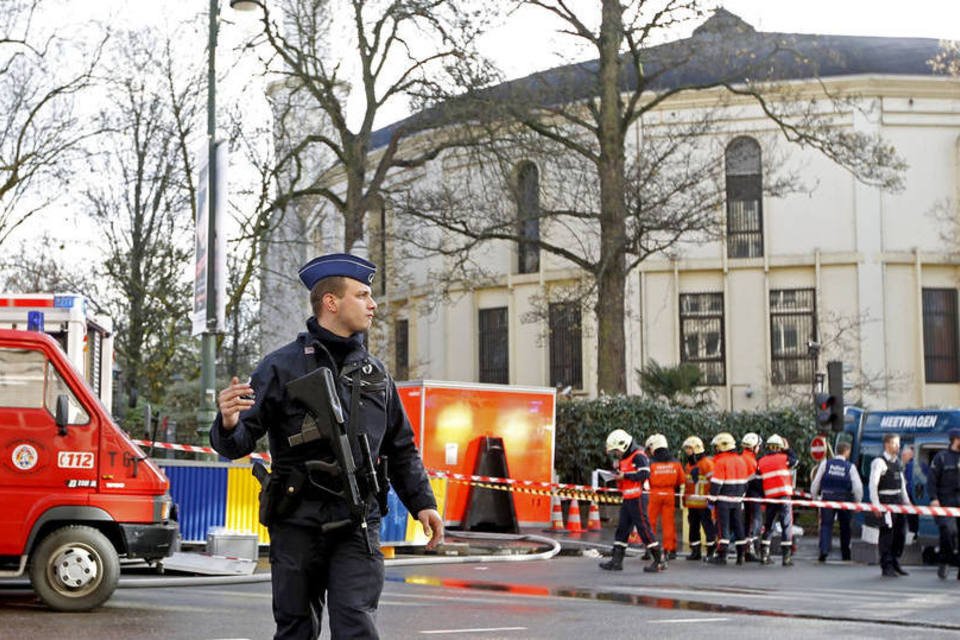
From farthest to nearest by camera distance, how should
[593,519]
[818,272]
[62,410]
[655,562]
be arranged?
[818,272] < [593,519] < [655,562] < [62,410]

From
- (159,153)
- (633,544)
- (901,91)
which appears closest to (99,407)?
(633,544)

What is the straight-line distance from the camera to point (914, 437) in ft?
72.2

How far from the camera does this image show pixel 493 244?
A: 1800 inches

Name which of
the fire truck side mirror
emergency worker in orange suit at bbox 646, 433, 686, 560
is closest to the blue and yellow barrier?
emergency worker in orange suit at bbox 646, 433, 686, 560

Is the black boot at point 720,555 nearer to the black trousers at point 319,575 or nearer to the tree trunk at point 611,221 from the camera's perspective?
the tree trunk at point 611,221

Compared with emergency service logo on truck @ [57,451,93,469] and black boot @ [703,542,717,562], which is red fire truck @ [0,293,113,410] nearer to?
emergency service logo on truck @ [57,451,93,469]

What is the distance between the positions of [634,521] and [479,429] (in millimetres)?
7040

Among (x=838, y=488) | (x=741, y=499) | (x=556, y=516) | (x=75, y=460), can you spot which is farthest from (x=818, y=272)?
(x=75, y=460)

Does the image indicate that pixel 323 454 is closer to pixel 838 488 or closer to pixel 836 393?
pixel 838 488

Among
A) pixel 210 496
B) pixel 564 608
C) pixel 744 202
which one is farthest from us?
pixel 744 202

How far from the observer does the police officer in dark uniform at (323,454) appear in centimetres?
516

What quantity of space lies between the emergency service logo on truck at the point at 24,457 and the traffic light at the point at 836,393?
1343cm

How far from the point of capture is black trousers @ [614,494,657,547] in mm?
16984

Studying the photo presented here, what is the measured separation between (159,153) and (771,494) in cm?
2093
